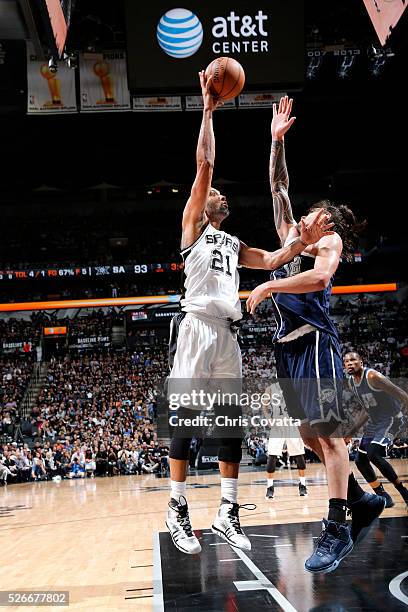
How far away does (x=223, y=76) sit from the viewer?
14.0 ft

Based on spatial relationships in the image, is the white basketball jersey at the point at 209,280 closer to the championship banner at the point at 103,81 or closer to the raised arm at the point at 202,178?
the raised arm at the point at 202,178

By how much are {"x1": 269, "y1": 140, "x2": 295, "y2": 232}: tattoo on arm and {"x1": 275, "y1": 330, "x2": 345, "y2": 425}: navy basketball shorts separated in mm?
981

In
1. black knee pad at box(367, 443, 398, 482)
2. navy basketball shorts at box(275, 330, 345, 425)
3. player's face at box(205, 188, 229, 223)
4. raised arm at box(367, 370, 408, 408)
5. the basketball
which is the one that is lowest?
black knee pad at box(367, 443, 398, 482)

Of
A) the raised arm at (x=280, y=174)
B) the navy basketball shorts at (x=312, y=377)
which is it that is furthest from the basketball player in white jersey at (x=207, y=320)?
the raised arm at (x=280, y=174)

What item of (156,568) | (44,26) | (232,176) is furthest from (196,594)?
(232,176)

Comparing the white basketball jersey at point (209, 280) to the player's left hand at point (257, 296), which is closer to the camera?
the player's left hand at point (257, 296)

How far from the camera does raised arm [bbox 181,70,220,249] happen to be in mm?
4160

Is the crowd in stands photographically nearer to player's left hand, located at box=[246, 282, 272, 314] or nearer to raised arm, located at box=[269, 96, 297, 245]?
raised arm, located at box=[269, 96, 297, 245]

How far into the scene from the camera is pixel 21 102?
2289 cm

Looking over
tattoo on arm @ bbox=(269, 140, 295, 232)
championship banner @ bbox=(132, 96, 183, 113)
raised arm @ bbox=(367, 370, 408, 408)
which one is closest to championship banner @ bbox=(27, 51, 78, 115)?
championship banner @ bbox=(132, 96, 183, 113)

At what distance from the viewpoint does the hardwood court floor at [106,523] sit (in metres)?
6.04

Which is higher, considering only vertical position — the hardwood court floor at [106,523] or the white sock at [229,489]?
the white sock at [229,489]

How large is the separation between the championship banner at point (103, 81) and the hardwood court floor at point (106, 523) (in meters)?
9.16

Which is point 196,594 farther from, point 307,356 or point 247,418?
point 307,356
